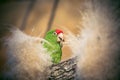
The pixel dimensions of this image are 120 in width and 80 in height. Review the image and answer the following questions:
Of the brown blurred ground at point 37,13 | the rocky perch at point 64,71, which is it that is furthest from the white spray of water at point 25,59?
the brown blurred ground at point 37,13

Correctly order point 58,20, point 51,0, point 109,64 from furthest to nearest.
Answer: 1. point 51,0
2. point 58,20
3. point 109,64

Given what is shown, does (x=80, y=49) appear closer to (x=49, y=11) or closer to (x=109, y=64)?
(x=109, y=64)

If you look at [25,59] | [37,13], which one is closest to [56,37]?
[25,59]

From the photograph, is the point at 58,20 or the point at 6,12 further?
the point at 6,12

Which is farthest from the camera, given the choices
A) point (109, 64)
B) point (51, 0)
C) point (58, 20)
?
point (51, 0)

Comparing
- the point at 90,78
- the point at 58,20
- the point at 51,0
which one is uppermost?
the point at 51,0

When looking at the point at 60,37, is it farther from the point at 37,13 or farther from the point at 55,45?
the point at 37,13

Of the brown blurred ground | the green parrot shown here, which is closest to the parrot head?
the green parrot

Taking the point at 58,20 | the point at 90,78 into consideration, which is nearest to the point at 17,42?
the point at 90,78
